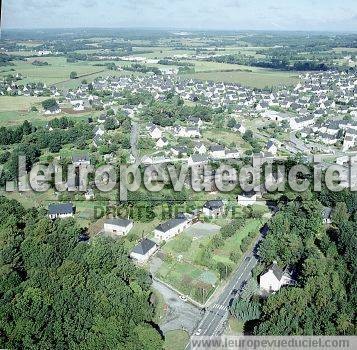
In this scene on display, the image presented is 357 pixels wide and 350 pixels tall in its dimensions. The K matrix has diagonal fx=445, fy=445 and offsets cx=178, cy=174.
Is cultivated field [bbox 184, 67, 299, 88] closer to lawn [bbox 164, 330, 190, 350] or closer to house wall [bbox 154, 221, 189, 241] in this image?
house wall [bbox 154, 221, 189, 241]

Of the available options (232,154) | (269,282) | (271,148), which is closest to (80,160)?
(232,154)

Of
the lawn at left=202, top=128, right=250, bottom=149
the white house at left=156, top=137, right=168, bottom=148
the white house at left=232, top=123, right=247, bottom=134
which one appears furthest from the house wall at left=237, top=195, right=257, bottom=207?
the white house at left=232, top=123, right=247, bottom=134

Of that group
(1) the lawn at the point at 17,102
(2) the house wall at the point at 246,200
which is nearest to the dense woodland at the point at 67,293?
(2) the house wall at the point at 246,200

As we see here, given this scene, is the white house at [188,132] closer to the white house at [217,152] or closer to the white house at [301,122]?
the white house at [217,152]

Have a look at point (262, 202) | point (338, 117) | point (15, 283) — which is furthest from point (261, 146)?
point (15, 283)

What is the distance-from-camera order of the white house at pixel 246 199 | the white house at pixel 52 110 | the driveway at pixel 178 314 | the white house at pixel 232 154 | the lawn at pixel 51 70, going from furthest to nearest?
1. the lawn at pixel 51 70
2. the white house at pixel 52 110
3. the white house at pixel 232 154
4. the white house at pixel 246 199
5. the driveway at pixel 178 314

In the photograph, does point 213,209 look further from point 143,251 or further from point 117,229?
point 143,251
